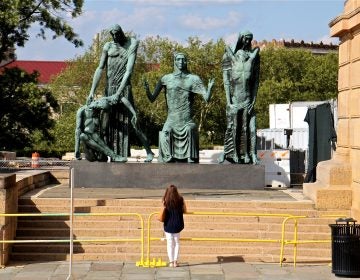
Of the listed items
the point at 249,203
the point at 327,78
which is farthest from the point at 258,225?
the point at 327,78

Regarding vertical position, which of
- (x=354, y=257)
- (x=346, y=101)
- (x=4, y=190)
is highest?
(x=346, y=101)

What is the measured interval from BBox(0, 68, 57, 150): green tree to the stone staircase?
64.5 ft

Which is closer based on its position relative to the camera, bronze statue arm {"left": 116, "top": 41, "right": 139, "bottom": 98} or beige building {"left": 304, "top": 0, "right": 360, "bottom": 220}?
beige building {"left": 304, "top": 0, "right": 360, "bottom": 220}

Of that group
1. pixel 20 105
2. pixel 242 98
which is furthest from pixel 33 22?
pixel 242 98

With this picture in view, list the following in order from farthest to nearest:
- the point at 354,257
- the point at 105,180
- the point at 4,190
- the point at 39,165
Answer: the point at 39,165, the point at 105,180, the point at 4,190, the point at 354,257

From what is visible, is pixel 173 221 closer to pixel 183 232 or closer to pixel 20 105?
pixel 183 232

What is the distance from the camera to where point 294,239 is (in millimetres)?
16594

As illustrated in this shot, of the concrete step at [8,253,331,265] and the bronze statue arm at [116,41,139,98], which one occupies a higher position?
the bronze statue arm at [116,41,139,98]

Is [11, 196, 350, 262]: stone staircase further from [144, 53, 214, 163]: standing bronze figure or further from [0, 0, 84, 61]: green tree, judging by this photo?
[0, 0, 84, 61]: green tree

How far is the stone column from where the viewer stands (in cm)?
1633

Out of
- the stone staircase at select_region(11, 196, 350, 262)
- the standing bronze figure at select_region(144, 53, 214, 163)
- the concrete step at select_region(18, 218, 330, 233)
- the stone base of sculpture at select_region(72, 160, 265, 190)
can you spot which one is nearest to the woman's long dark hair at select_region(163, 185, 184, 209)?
the stone staircase at select_region(11, 196, 350, 262)

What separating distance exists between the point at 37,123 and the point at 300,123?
11.8 m

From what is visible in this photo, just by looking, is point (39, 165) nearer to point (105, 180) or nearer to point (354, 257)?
point (105, 180)

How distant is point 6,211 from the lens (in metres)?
16.7
